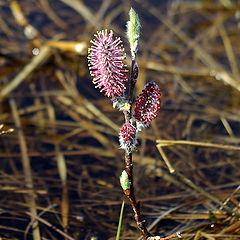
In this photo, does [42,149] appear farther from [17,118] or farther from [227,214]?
[227,214]

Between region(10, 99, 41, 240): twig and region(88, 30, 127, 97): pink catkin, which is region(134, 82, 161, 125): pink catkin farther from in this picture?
region(10, 99, 41, 240): twig

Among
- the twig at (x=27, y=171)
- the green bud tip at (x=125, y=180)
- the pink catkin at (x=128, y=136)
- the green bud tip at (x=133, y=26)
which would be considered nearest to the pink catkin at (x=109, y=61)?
the green bud tip at (x=133, y=26)

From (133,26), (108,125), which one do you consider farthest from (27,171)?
(133,26)

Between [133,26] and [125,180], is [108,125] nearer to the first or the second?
[125,180]

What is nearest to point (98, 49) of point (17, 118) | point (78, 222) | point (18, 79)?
point (78, 222)

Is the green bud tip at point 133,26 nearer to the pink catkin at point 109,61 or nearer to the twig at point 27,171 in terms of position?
the pink catkin at point 109,61

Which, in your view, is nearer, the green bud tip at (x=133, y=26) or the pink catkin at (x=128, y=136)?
the green bud tip at (x=133, y=26)
